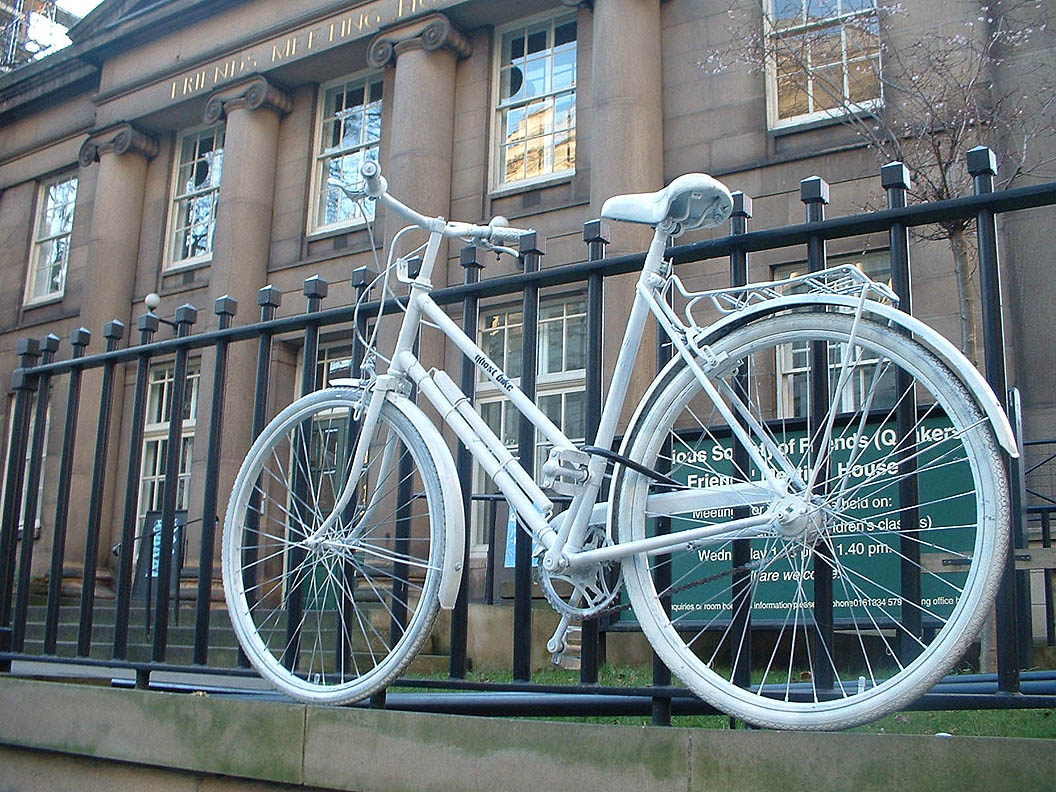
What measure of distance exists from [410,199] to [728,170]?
4399mm

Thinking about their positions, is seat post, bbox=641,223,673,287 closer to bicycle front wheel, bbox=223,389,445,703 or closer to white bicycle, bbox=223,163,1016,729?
white bicycle, bbox=223,163,1016,729

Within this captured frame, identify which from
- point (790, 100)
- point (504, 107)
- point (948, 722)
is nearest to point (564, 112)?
point (504, 107)

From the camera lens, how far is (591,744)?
2.36 m

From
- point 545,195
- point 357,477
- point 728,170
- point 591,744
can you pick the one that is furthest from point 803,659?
point 545,195

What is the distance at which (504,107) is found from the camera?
15734 millimetres

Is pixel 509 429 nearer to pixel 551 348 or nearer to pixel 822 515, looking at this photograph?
pixel 551 348

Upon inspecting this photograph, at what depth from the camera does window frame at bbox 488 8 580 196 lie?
48.6 feet

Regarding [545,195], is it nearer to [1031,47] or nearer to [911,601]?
[1031,47]

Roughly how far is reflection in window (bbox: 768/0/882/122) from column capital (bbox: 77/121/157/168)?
1157 cm

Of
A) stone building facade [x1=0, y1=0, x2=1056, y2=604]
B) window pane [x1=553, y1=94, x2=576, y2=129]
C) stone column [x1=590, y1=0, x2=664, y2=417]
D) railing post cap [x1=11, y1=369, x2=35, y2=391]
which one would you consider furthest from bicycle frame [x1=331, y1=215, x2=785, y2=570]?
window pane [x1=553, y1=94, x2=576, y2=129]

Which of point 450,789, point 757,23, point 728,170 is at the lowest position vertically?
point 450,789

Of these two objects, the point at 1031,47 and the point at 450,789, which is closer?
the point at 450,789

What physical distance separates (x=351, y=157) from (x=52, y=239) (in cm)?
755

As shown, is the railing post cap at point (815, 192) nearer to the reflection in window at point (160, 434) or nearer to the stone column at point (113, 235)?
the reflection in window at point (160, 434)
